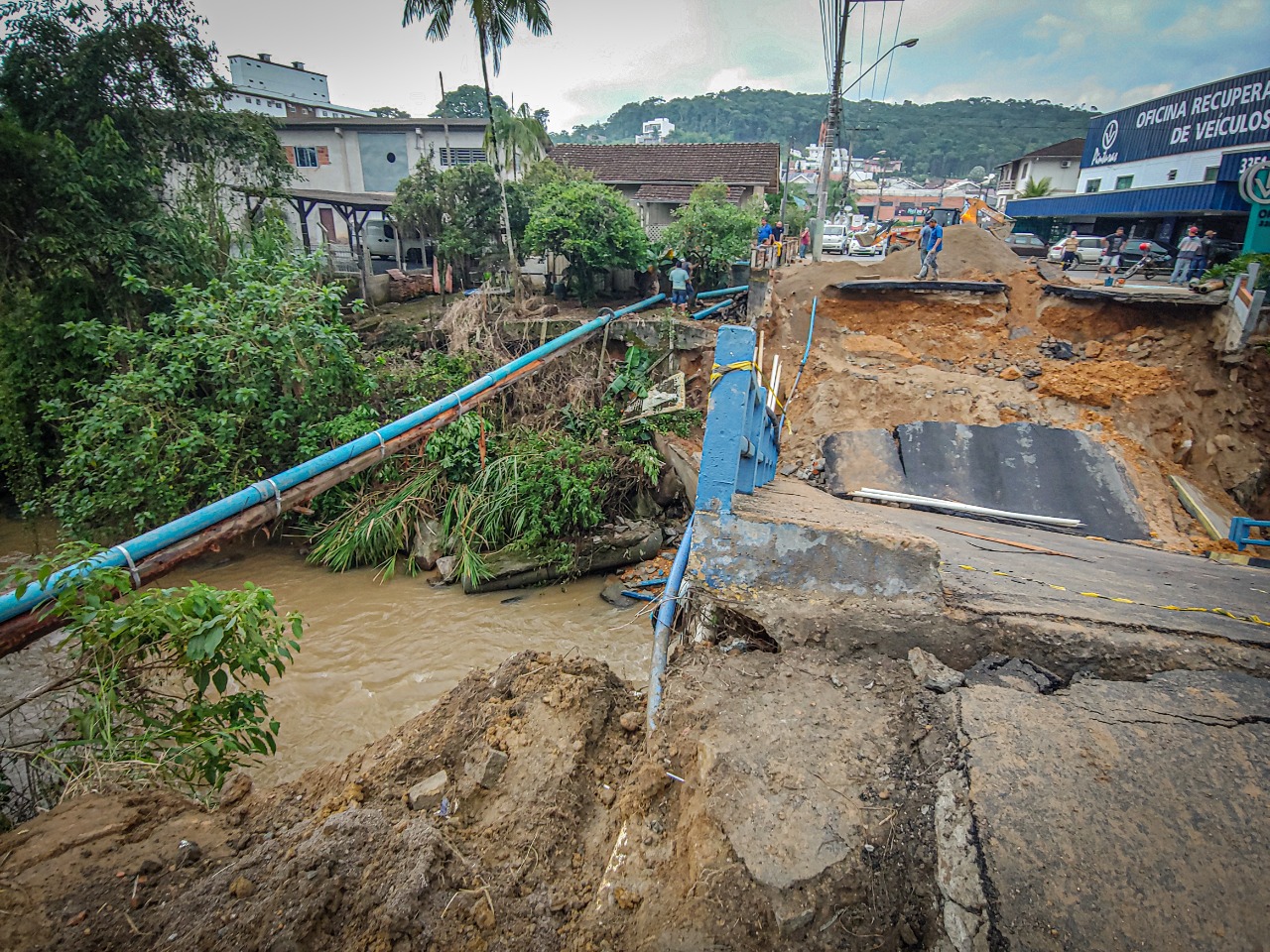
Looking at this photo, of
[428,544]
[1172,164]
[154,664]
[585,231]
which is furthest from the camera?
[1172,164]

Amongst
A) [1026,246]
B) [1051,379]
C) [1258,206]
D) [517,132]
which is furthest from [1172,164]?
[517,132]

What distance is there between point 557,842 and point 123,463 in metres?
7.72

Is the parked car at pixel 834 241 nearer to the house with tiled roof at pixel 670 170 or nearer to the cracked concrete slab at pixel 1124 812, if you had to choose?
the house with tiled roof at pixel 670 170

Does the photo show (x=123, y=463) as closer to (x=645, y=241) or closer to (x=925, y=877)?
(x=925, y=877)

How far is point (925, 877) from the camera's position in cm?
188

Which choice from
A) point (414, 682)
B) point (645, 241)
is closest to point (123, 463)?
point (414, 682)

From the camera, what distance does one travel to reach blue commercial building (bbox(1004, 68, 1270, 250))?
18.5 meters

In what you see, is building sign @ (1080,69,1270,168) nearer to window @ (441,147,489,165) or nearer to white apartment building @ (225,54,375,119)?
window @ (441,147,489,165)

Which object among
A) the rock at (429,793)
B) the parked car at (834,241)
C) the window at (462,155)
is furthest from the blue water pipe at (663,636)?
the parked car at (834,241)

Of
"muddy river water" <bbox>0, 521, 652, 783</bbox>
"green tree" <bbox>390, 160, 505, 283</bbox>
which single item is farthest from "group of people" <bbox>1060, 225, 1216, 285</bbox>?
"muddy river water" <bbox>0, 521, 652, 783</bbox>

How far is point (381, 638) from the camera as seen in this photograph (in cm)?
731

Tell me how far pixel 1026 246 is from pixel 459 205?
60.4ft

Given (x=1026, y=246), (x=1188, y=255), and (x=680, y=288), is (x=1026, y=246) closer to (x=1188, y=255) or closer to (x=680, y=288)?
(x=1188, y=255)

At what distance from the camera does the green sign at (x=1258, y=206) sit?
9.48 meters
